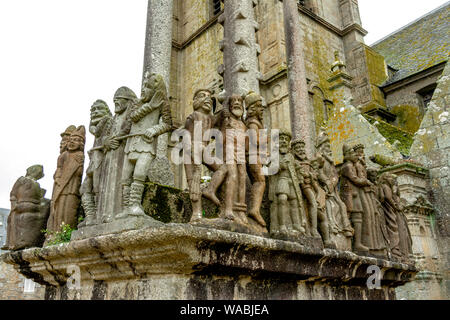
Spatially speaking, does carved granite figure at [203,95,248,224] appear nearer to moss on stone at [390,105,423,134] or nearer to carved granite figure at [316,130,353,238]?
carved granite figure at [316,130,353,238]

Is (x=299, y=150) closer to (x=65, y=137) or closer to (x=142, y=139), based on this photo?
(x=142, y=139)

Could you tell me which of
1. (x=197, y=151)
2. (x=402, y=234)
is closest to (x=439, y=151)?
(x=402, y=234)

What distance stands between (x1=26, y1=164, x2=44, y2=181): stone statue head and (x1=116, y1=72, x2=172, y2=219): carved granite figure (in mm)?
1972

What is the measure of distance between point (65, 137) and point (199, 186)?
2335 mm

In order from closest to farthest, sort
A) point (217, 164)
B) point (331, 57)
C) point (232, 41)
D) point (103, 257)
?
point (103, 257) < point (217, 164) < point (232, 41) < point (331, 57)

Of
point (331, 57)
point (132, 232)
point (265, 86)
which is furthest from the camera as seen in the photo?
point (331, 57)

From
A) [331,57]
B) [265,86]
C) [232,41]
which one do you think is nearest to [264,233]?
[232,41]

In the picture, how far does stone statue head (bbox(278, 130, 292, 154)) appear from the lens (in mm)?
4762

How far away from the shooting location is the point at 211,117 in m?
4.13

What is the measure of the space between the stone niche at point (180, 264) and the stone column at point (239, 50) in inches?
125

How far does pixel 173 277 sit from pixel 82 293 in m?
1.35

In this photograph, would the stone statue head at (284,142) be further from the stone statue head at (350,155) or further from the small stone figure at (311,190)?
the stone statue head at (350,155)
